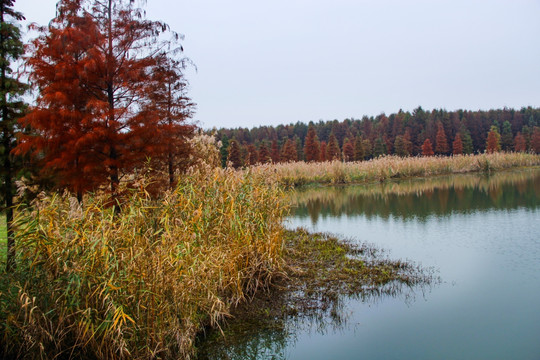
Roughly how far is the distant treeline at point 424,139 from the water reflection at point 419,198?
1582 centimetres

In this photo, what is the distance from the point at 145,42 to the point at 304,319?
225 inches

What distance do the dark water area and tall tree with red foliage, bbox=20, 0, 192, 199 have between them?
12.6ft

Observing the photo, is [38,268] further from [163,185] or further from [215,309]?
[163,185]

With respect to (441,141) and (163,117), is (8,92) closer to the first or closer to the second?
(163,117)

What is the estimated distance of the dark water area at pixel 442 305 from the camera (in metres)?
4.03

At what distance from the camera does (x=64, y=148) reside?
21.5ft

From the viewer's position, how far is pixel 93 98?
6551 millimetres

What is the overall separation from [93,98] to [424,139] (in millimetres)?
40894

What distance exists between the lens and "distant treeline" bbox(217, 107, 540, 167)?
3622 cm

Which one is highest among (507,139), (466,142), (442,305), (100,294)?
(507,139)

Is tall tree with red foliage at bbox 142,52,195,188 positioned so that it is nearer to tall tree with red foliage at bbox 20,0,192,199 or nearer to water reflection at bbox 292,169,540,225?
tall tree with red foliage at bbox 20,0,192,199

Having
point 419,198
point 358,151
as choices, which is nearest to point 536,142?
point 358,151

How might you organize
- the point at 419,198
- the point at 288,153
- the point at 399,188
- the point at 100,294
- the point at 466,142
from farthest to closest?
the point at 466,142
the point at 288,153
the point at 399,188
the point at 419,198
the point at 100,294

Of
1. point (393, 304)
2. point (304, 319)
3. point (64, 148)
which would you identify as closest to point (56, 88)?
point (64, 148)
